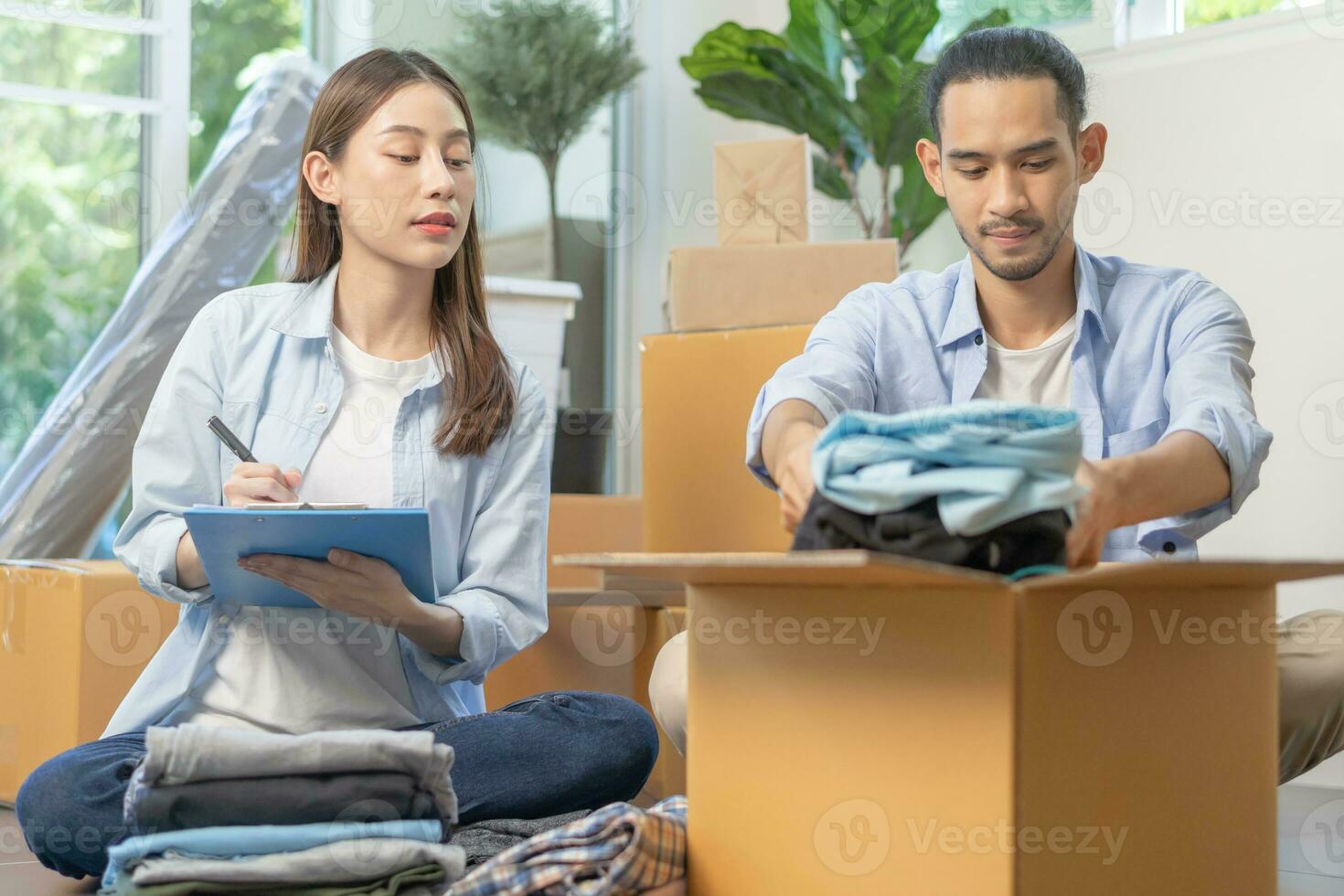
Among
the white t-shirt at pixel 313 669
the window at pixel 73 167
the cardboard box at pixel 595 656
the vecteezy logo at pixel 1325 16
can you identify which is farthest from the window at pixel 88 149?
the vecteezy logo at pixel 1325 16

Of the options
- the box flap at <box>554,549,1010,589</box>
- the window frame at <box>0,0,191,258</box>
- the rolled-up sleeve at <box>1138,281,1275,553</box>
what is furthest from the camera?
the window frame at <box>0,0,191,258</box>

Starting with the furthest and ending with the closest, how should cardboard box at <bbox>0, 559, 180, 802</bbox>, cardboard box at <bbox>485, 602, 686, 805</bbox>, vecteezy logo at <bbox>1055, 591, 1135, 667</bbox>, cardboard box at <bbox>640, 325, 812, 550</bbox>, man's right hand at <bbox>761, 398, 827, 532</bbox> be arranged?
cardboard box at <bbox>485, 602, 686, 805</bbox> → cardboard box at <bbox>640, 325, 812, 550</bbox> → cardboard box at <bbox>0, 559, 180, 802</bbox> → man's right hand at <bbox>761, 398, 827, 532</bbox> → vecteezy logo at <bbox>1055, 591, 1135, 667</bbox>

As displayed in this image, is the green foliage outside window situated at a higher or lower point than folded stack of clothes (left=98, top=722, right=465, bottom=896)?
higher

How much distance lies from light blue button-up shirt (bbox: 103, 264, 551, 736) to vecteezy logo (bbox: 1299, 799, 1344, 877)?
965mm

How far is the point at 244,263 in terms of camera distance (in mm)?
2598

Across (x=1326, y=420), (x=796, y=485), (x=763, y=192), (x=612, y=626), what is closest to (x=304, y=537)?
(x=796, y=485)

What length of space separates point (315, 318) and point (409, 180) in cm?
19

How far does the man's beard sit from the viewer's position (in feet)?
4.63

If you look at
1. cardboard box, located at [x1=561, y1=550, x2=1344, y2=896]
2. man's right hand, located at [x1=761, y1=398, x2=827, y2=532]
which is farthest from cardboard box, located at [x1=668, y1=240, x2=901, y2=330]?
cardboard box, located at [x1=561, y1=550, x2=1344, y2=896]

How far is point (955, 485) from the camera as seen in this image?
32.3 inches

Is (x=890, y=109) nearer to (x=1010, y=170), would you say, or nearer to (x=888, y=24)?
(x=888, y=24)

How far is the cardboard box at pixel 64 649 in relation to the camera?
183 cm

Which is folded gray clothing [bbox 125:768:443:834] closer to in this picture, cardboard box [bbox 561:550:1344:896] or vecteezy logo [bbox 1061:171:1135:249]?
cardboard box [bbox 561:550:1344:896]

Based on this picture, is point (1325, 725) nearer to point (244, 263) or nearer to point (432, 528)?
point (432, 528)
